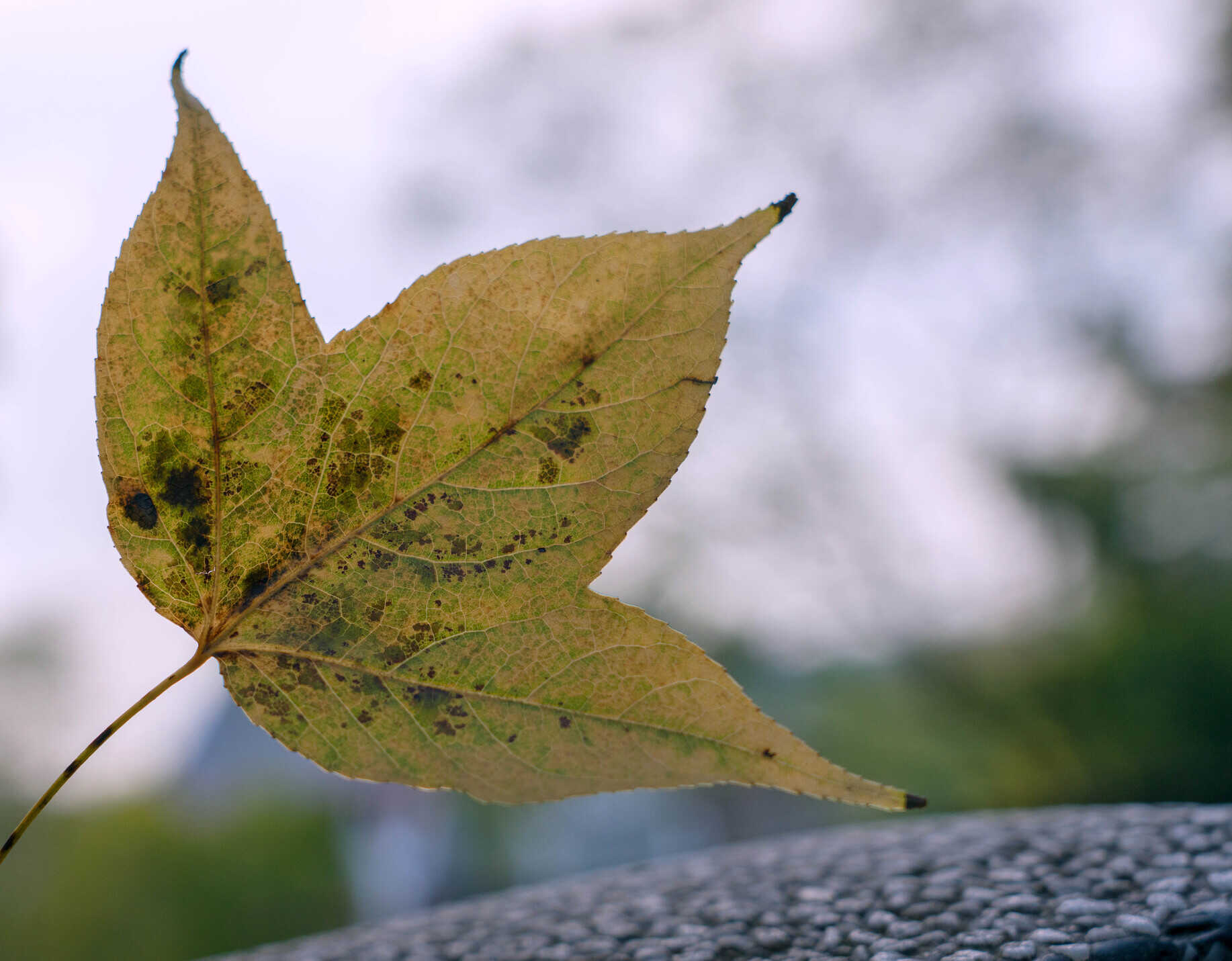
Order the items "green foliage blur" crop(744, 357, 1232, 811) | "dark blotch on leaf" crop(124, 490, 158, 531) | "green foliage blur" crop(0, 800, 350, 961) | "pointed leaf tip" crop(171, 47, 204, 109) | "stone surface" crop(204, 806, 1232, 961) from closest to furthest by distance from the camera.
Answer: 1. "pointed leaf tip" crop(171, 47, 204, 109)
2. "dark blotch on leaf" crop(124, 490, 158, 531)
3. "stone surface" crop(204, 806, 1232, 961)
4. "green foliage blur" crop(0, 800, 350, 961)
5. "green foliage blur" crop(744, 357, 1232, 811)

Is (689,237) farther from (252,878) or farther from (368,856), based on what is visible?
(368,856)

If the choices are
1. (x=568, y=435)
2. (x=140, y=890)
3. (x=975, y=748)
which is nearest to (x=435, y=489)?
(x=568, y=435)

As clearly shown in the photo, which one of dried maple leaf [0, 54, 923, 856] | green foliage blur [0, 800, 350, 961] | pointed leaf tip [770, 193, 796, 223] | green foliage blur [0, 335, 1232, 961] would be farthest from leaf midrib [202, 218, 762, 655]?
green foliage blur [0, 800, 350, 961]

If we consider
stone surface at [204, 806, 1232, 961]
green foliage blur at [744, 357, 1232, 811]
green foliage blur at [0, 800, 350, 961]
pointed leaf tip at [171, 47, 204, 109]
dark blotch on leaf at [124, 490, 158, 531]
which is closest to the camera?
pointed leaf tip at [171, 47, 204, 109]

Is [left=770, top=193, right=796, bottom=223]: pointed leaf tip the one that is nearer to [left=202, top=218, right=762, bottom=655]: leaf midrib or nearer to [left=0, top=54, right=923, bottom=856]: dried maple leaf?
[left=0, top=54, right=923, bottom=856]: dried maple leaf

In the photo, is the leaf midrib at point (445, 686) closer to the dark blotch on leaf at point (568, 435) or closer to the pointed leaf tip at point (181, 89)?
the dark blotch on leaf at point (568, 435)

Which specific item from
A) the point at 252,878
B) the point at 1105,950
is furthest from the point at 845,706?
the point at 1105,950

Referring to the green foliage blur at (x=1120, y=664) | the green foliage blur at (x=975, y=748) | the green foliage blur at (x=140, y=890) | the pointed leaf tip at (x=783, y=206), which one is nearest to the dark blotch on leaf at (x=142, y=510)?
the pointed leaf tip at (x=783, y=206)
